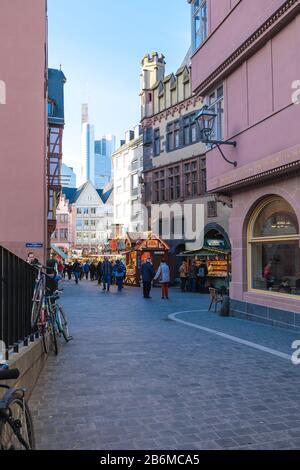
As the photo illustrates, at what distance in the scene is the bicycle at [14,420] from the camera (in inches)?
107

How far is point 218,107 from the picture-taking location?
13.7 metres

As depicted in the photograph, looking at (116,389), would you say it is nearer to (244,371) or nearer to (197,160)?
(244,371)

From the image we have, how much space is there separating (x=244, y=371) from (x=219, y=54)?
9377 millimetres

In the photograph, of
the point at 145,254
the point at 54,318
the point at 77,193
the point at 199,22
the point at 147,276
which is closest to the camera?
the point at 54,318

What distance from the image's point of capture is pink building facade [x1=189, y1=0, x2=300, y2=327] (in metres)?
9.76

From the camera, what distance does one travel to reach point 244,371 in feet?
21.5

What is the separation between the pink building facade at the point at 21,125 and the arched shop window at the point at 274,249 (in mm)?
13185

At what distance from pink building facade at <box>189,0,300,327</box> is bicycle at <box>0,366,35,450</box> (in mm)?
7536

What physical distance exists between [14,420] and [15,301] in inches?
100

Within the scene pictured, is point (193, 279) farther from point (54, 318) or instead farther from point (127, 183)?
point (127, 183)

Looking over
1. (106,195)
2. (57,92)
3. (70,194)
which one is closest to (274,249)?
(57,92)

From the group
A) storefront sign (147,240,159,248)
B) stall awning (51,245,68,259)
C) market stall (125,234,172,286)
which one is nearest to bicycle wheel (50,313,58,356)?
market stall (125,234,172,286)

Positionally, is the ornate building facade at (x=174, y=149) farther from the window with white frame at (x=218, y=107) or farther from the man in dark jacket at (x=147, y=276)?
the window with white frame at (x=218, y=107)

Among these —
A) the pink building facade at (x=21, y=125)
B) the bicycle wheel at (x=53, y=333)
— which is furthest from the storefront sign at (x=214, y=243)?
the bicycle wheel at (x=53, y=333)
